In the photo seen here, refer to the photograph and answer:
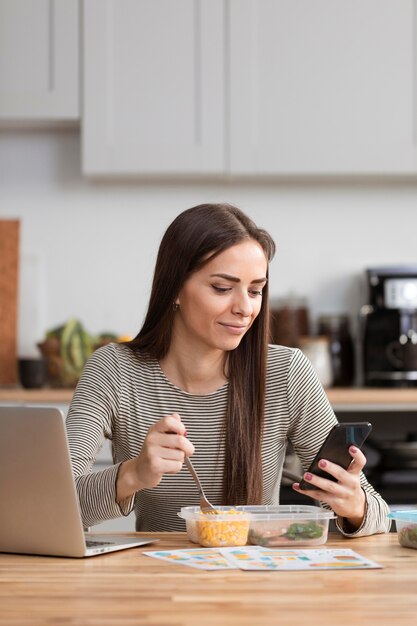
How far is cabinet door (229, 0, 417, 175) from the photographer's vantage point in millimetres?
3416

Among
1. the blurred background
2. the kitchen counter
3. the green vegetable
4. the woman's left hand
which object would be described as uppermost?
the blurred background

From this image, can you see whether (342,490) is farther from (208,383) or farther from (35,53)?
(35,53)

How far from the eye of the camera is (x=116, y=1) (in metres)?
3.44

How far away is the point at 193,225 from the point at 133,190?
1.81m

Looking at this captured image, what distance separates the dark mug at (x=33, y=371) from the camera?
3400 mm

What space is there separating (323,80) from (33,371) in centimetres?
134

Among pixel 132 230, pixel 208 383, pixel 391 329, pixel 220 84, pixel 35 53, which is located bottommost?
pixel 208 383

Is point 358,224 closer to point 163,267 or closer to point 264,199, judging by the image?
point 264,199

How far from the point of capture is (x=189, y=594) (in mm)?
1254

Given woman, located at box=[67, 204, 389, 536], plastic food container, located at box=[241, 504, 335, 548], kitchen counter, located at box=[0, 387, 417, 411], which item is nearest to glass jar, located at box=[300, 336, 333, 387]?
kitchen counter, located at box=[0, 387, 417, 411]

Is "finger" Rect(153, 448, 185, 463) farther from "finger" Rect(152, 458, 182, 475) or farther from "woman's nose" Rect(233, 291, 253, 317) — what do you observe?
"woman's nose" Rect(233, 291, 253, 317)

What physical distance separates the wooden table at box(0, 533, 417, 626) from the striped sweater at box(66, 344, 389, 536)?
1.57ft

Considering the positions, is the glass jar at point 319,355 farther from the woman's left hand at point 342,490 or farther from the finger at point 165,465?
the finger at point 165,465

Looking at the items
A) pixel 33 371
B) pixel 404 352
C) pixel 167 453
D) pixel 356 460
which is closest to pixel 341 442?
pixel 356 460
